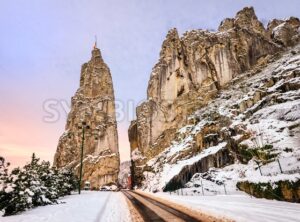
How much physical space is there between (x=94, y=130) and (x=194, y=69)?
195 ft

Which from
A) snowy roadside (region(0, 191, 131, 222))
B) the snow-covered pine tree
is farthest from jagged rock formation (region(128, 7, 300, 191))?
snowy roadside (region(0, 191, 131, 222))

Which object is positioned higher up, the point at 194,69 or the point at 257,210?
the point at 194,69

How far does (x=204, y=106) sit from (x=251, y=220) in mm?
63073

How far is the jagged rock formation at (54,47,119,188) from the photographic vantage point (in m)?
109

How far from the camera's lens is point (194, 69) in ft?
276

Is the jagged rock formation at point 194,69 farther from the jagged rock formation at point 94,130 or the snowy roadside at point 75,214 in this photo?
the snowy roadside at point 75,214

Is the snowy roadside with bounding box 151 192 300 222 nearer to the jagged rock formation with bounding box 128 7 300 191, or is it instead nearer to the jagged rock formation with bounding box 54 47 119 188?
the jagged rock formation with bounding box 128 7 300 191

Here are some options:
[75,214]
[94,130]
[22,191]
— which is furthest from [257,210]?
[94,130]

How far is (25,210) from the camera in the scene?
49.9ft

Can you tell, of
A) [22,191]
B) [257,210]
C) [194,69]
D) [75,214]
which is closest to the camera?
[257,210]

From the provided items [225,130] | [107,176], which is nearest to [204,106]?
[225,130]

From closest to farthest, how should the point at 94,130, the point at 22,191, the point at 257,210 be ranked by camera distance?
1. the point at 257,210
2. the point at 22,191
3. the point at 94,130

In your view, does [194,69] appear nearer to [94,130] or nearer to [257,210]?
[94,130]

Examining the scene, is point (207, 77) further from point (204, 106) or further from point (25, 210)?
point (25, 210)
